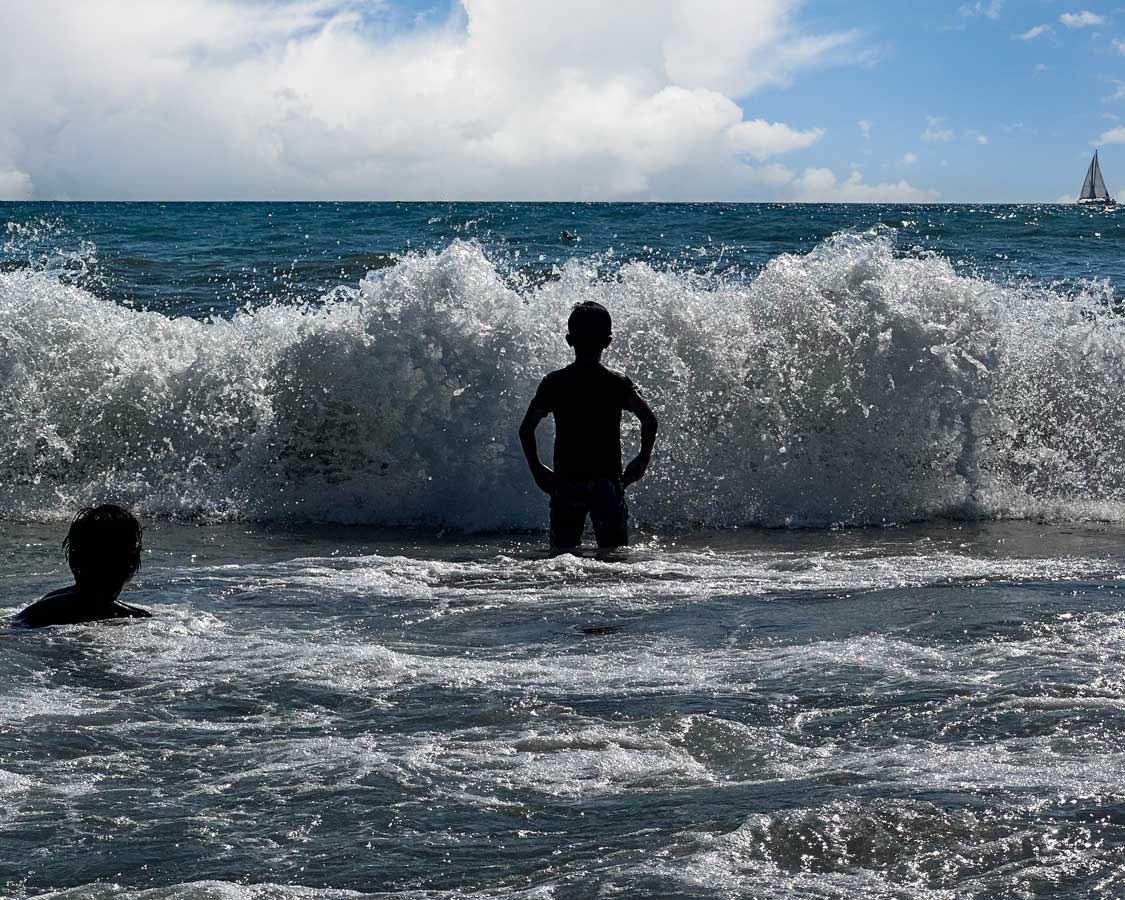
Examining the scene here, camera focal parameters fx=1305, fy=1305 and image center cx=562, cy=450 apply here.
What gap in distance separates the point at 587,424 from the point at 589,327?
58 centimetres

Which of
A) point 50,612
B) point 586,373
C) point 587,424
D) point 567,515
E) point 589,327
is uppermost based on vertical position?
point 589,327

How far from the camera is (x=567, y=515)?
8.05 metres

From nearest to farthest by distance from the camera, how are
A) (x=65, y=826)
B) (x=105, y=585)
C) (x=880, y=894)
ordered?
(x=880, y=894) < (x=65, y=826) < (x=105, y=585)

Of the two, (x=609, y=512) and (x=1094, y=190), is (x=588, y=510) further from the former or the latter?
(x=1094, y=190)

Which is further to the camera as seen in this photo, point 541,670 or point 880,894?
point 541,670

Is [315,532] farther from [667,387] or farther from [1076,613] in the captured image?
[1076,613]

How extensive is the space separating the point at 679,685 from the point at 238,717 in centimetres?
166

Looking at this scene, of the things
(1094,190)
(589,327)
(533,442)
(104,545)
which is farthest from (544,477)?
(1094,190)

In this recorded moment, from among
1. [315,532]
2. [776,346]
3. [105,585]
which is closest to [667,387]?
[776,346]

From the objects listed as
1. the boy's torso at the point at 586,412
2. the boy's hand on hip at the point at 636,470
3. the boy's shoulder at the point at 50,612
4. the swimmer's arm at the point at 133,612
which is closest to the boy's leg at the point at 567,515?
the boy's torso at the point at 586,412

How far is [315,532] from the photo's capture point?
9.86 m

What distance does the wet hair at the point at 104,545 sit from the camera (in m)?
5.87

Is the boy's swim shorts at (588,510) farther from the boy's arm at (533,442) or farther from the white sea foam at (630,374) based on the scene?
the white sea foam at (630,374)

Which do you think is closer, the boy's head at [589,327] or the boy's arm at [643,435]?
the boy's head at [589,327]
